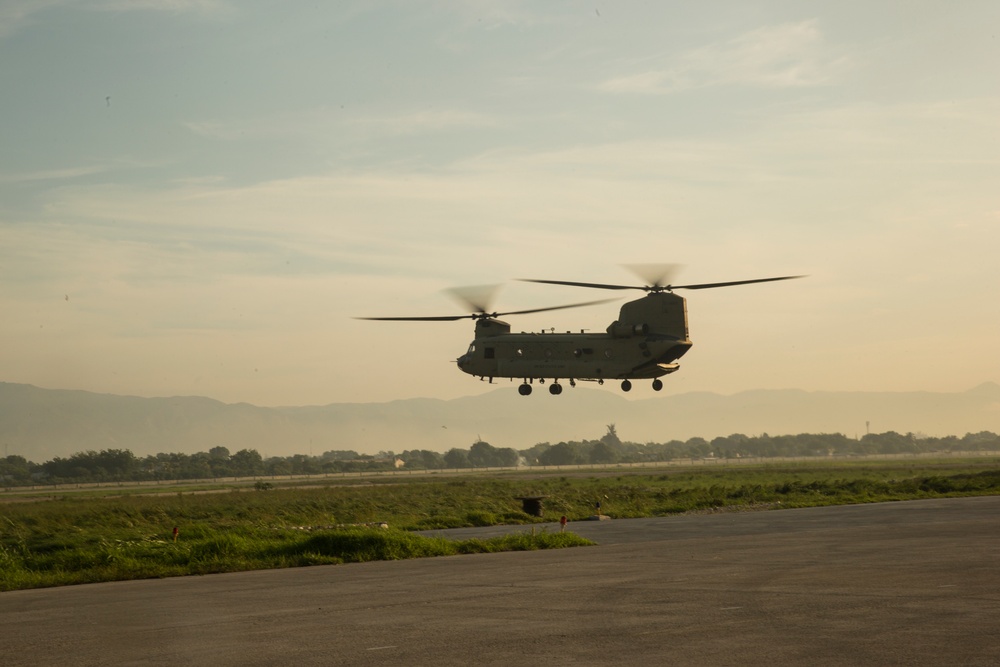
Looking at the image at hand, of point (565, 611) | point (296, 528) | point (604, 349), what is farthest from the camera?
point (604, 349)

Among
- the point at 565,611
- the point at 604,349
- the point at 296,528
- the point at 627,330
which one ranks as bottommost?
the point at 565,611

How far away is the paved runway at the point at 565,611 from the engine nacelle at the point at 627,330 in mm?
18935

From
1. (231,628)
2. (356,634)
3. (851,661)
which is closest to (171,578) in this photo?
(231,628)

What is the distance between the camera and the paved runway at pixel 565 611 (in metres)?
13.8

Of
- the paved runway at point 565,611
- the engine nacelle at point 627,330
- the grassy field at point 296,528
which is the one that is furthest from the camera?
the engine nacelle at point 627,330

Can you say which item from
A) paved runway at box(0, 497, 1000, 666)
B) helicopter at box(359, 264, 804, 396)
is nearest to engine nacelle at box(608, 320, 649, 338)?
helicopter at box(359, 264, 804, 396)

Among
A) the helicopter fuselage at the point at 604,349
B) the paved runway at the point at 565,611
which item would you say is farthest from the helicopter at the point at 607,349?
the paved runway at the point at 565,611

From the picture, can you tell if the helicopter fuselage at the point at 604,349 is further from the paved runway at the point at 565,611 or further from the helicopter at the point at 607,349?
the paved runway at the point at 565,611

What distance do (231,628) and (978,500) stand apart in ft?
138

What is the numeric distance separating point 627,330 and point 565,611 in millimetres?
30936

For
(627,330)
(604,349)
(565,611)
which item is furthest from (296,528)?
(565,611)

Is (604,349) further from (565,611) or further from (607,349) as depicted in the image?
(565,611)

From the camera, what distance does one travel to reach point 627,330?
1884 inches

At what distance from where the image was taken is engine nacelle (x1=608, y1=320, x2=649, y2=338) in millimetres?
47719
